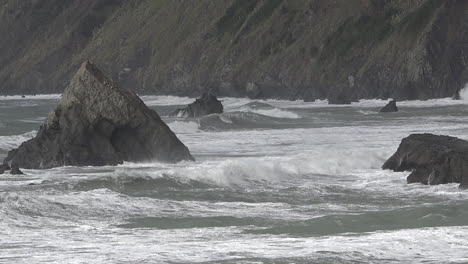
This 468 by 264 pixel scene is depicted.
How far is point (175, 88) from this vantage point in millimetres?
119062

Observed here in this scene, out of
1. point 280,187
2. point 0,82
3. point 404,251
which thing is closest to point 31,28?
point 0,82

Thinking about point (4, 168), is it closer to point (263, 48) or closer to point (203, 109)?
point (203, 109)

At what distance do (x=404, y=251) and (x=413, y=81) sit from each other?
6378 centimetres

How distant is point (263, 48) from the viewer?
104 meters

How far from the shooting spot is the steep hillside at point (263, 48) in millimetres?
83312

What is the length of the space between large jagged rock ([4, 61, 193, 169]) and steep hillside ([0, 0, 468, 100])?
4992 cm

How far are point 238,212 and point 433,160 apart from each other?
6.93 metres

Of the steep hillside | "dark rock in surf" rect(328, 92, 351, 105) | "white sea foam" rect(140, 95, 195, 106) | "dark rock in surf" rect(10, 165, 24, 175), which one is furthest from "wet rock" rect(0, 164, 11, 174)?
"white sea foam" rect(140, 95, 195, 106)

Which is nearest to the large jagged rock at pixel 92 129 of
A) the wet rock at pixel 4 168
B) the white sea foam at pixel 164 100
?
the wet rock at pixel 4 168

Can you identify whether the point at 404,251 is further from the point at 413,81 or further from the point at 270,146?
the point at 413,81

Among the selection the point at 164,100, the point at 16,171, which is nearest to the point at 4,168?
the point at 16,171

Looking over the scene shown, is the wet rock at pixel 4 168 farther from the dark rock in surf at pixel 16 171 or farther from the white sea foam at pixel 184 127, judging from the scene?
the white sea foam at pixel 184 127

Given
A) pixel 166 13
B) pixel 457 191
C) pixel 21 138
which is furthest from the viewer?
pixel 166 13

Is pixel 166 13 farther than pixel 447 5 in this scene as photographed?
Yes
